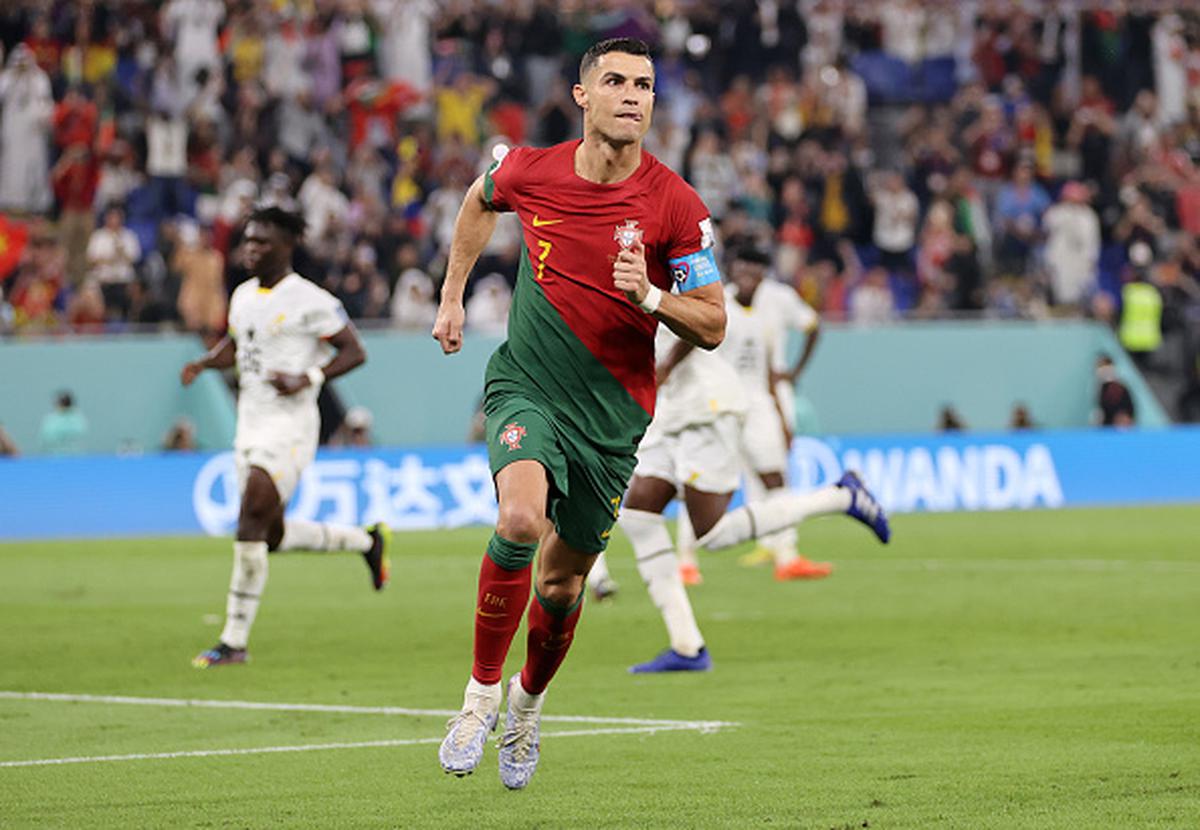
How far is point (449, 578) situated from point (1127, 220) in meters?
Answer: 16.2

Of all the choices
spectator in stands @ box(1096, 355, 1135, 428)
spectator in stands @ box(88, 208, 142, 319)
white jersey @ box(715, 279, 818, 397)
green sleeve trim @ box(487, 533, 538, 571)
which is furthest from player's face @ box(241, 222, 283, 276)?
spectator in stands @ box(1096, 355, 1135, 428)

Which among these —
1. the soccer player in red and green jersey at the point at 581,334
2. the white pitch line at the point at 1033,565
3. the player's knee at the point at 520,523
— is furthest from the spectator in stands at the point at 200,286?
the player's knee at the point at 520,523

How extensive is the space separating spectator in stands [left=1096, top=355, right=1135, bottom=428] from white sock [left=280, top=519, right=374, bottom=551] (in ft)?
56.3

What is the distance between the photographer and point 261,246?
13.2 metres

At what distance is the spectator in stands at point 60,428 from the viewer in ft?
79.9

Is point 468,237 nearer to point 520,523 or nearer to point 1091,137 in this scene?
point 520,523

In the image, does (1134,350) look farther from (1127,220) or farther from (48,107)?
(48,107)

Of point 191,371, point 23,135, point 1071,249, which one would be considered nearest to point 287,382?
point 191,371

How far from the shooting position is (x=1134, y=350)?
30141 mm

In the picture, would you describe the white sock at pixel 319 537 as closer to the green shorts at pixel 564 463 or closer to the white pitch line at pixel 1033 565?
the green shorts at pixel 564 463

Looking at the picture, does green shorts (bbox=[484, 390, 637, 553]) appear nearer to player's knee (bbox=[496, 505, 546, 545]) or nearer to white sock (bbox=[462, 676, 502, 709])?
player's knee (bbox=[496, 505, 546, 545])

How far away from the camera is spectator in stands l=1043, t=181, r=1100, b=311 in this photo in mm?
30453

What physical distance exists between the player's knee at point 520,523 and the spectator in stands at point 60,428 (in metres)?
17.7

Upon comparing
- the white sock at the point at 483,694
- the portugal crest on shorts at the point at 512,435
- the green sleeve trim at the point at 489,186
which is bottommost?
the white sock at the point at 483,694
